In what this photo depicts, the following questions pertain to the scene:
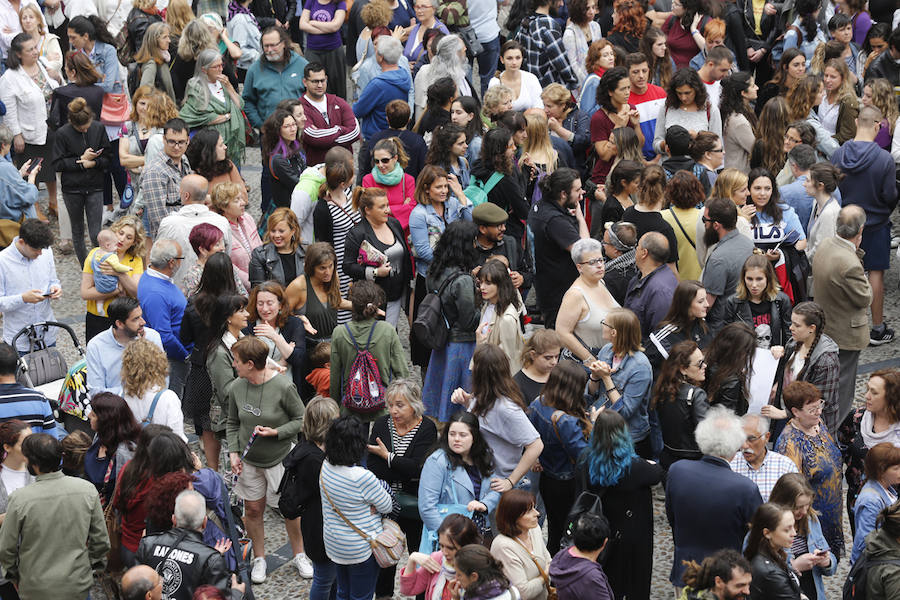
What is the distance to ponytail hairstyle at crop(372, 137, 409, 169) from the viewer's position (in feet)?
30.0

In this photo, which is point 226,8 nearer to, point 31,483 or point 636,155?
point 636,155

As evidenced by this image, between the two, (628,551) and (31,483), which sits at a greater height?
Answer: (31,483)

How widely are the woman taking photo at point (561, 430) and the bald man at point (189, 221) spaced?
3.08 metres

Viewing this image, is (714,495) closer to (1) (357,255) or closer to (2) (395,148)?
(1) (357,255)

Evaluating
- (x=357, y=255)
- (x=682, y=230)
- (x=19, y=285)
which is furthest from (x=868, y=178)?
(x=19, y=285)

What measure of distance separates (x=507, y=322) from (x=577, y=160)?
3697 mm

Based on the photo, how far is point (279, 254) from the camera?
866 centimetres

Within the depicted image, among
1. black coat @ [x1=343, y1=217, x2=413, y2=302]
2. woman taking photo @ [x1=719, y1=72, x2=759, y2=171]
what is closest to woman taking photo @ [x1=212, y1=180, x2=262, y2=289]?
black coat @ [x1=343, y1=217, x2=413, y2=302]

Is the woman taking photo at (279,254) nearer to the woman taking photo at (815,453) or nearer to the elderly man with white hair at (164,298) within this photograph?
the elderly man with white hair at (164,298)

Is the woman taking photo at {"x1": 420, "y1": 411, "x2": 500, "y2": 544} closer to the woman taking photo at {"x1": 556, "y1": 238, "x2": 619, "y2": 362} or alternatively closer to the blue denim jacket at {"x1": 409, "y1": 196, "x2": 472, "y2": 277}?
the woman taking photo at {"x1": 556, "y1": 238, "x2": 619, "y2": 362}

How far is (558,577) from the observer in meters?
5.57

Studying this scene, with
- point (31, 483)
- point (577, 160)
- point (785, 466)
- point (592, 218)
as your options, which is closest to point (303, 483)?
point (31, 483)

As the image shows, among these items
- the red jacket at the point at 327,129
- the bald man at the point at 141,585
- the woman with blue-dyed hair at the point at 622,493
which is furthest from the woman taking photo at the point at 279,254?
the bald man at the point at 141,585

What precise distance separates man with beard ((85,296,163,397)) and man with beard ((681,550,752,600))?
12.8 feet
